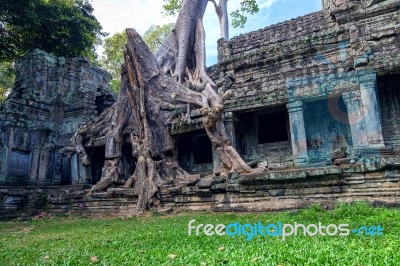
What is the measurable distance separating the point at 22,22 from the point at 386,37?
1829 cm

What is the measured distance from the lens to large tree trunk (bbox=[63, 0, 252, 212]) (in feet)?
29.2

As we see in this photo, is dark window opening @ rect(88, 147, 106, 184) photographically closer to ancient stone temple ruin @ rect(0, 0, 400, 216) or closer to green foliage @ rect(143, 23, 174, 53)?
ancient stone temple ruin @ rect(0, 0, 400, 216)

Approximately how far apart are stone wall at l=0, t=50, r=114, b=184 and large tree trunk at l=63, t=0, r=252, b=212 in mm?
2759

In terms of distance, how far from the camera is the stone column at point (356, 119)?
8055 millimetres

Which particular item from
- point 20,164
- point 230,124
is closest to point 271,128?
point 230,124

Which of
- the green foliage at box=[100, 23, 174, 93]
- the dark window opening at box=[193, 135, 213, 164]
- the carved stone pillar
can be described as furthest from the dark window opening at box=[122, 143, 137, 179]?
the green foliage at box=[100, 23, 174, 93]

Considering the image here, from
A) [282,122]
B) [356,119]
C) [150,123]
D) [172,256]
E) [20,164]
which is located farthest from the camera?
[20,164]

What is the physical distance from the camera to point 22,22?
1802 cm

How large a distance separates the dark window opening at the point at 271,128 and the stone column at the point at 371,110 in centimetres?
369

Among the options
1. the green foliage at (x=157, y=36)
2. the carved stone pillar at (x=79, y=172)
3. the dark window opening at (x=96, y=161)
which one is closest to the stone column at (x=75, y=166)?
the carved stone pillar at (x=79, y=172)

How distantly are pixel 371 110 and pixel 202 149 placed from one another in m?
6.38

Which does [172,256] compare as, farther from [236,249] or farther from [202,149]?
[202,149]

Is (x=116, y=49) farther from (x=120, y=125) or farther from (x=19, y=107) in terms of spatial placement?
(x=120, y=125)

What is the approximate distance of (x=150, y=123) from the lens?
35.5 ft
